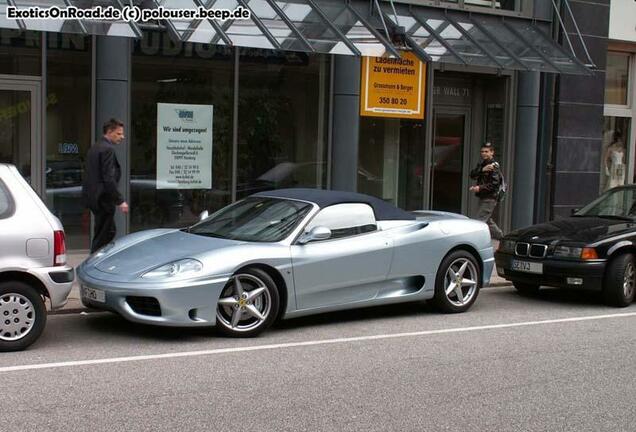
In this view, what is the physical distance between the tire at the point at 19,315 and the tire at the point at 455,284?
4.17 metres

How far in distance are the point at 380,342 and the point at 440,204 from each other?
887cm

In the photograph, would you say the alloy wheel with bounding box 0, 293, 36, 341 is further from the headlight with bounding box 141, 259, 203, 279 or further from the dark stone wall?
the dark stone wall

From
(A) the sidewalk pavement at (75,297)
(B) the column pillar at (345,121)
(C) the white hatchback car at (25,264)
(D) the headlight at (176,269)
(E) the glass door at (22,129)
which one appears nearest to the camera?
(C) the white hatchback car at (25,264)

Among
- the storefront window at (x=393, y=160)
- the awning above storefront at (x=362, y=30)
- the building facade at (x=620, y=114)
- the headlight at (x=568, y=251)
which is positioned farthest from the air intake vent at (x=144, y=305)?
the building facade at (x=620, y=114)

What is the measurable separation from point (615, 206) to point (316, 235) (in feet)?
16.5

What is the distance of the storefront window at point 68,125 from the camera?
40.2ft

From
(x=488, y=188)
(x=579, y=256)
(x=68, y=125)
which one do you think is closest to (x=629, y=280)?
(x=579, y=256)

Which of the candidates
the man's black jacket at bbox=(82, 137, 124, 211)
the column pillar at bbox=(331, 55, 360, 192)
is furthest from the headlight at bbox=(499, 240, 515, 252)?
the man's black jacket at bbox=(82, 137, 124, 211)

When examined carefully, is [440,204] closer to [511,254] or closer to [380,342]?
[511,254]

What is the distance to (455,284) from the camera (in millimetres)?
8945

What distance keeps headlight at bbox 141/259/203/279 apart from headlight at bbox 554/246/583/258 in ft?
15.3

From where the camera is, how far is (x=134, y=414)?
5.09m

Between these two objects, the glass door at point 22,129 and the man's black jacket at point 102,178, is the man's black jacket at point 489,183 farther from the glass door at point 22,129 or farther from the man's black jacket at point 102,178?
the glass door at point 22,129

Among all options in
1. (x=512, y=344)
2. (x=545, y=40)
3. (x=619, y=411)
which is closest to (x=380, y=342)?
(x=512, y=344)
